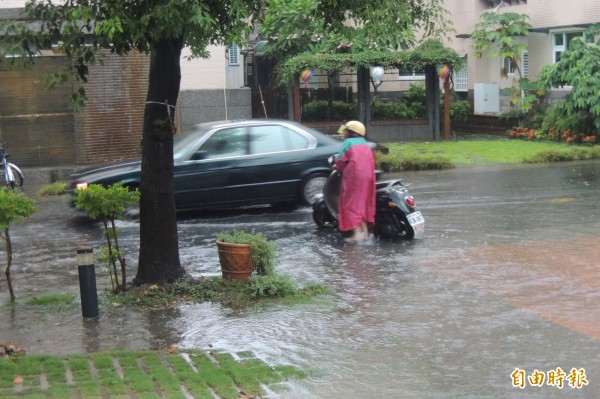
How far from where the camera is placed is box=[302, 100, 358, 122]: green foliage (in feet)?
92.3

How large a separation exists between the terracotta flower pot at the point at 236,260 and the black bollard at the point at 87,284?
5.57 feet

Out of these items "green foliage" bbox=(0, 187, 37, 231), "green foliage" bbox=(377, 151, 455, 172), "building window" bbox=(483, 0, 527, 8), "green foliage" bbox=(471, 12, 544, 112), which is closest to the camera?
"green foliage" bbox=(0, 187, 37, 231)

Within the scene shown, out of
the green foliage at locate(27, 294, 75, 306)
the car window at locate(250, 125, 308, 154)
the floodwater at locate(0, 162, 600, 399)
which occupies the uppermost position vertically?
the car window at locate(250, 125, 308, 154)

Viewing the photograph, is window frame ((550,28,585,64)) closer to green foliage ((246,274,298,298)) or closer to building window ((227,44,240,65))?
building window ((227,44,240,65))

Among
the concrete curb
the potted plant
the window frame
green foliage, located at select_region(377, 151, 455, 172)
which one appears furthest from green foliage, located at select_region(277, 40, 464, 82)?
the potted plant

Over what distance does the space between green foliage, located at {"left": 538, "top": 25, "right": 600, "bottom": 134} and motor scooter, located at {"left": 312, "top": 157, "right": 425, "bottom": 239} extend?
13535mm

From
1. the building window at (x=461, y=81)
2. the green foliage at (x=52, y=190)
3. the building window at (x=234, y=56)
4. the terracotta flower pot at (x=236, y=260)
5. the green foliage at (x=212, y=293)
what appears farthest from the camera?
the building window at (x=461, y=81)

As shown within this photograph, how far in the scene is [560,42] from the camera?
97.0ft

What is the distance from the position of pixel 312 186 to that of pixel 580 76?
12.7m

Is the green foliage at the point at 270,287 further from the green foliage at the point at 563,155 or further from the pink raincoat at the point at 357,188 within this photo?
the green foliage at the point at 563,155

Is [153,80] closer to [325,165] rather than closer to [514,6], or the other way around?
[325,165]

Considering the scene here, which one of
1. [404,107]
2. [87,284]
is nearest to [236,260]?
[87,284]

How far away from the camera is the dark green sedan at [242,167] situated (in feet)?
48.8

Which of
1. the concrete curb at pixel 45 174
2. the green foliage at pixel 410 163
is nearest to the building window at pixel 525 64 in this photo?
the green foliage at pixel 410 163
